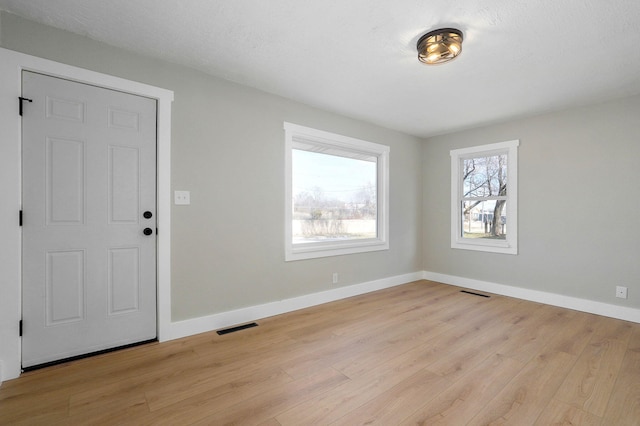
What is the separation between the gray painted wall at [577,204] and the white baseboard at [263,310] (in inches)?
73.7

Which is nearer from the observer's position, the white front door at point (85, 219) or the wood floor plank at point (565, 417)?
the wood floor plank at point (565, 417)

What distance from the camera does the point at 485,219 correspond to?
454cm

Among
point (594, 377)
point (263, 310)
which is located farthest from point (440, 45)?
point (263, 310)

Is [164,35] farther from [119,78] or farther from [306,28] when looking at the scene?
[306,28]

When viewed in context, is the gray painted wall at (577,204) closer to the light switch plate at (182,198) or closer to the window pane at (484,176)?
the window pane at (484,176)

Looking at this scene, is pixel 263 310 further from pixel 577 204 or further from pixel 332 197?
pixel 577 204

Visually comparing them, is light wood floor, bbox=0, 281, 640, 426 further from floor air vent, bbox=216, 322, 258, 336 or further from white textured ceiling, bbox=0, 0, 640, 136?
white textured ceiling, bbox=0, 0, 640, 136

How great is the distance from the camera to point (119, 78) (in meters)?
2.42

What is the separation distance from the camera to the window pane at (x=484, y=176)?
4.36m

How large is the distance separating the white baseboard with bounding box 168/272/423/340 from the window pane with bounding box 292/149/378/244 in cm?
71

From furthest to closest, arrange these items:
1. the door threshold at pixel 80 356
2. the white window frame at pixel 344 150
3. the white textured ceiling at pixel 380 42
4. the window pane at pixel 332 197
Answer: the window pane at pixel 332 197 → the white window frame at pixel 344 150 → the door threshold at pixel 80 356 → the white textured ceiling at pixel 380 42

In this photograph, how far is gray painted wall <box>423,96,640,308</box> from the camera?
3.28 metres

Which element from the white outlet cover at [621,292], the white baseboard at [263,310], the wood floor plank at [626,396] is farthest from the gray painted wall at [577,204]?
the white baseboard at [263,310]

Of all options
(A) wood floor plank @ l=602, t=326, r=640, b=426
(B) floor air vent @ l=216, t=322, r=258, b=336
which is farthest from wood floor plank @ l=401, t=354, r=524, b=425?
(B) floor air vent @ l=216, t=322, r=258, b=336
